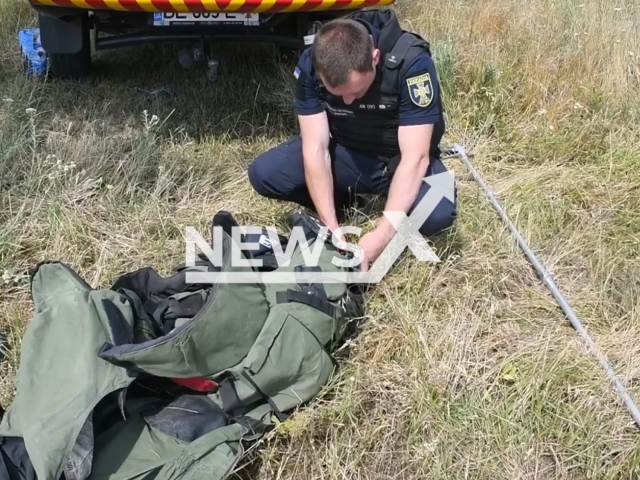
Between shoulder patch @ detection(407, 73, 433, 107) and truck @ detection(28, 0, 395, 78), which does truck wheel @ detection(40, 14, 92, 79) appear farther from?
shoulder patch @ detection(407, 73, 433, 107)

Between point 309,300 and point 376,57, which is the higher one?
point 376,57

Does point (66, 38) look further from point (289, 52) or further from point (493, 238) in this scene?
point (493, 238)

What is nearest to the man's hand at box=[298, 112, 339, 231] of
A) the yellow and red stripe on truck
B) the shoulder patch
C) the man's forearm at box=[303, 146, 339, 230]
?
the man's forearm at box=[303, 146, 339, 230]

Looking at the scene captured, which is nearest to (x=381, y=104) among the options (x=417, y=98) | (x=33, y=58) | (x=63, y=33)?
(x=417, y=98)

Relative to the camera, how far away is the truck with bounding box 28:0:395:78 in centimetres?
289

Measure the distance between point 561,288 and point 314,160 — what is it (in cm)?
105

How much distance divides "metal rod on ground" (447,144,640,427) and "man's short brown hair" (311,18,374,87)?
894mm

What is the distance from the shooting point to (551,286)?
243cm

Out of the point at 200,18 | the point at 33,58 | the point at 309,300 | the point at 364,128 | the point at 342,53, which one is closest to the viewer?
the point at 309,300

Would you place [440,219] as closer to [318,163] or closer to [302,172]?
[318,163]

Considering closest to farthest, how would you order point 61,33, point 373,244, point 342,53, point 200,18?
1. point 342,53
2. point 373,244
3. point 200,18
4. point 61,33

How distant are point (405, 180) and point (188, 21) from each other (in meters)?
1.34

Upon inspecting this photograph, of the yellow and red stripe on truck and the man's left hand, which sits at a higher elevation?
the yellow and red stripe on truck
